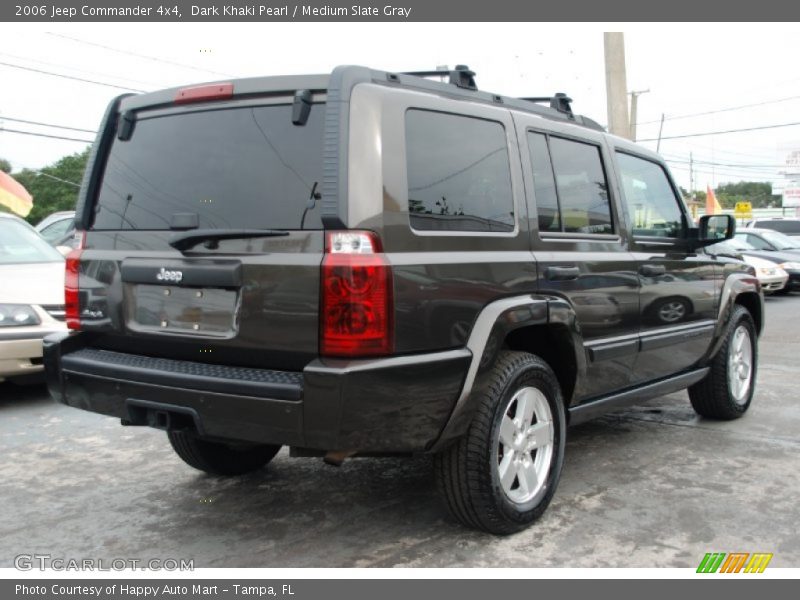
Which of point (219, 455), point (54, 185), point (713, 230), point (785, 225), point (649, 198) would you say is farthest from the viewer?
point (54, 185)

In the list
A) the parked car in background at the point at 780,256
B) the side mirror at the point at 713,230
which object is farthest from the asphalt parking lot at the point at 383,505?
the parked car in background at the point at 780,256

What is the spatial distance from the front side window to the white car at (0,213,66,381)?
14.5 ft

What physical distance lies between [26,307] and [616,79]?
988 cm

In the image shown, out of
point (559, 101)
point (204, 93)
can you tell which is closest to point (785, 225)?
point (559, 101)

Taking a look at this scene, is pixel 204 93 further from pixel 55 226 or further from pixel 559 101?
pixel 55 226

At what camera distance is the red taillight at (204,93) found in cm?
323

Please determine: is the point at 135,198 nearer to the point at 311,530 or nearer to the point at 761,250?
the point at 311,530

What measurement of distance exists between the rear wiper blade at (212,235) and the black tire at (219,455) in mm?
1319

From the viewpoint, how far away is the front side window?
461 cm

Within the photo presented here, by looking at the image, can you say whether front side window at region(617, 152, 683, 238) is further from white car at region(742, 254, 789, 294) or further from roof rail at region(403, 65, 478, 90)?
white car at region(742, 254, 789, 294)

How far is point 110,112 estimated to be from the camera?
3.71m

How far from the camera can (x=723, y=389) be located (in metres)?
5.35

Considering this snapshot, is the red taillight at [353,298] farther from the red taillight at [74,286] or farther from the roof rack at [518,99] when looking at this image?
the red taillight at [74,286]

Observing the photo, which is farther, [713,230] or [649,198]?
[713,230]
